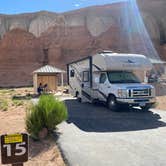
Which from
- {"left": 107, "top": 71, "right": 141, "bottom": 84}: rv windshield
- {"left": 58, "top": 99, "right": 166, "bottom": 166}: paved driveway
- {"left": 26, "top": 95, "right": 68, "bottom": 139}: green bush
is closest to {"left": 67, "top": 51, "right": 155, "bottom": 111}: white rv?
{"left": 107, "top": 71, "right": 141, "bottom": 84}: rv windshield

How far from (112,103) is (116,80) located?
1306 millimetres

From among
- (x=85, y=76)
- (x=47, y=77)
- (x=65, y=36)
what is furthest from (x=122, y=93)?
(x=65, y=36)

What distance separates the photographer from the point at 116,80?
14.6m

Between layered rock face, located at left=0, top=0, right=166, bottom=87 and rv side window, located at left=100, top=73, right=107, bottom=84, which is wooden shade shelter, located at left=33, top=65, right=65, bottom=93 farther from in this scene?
layered rock face, located at left=0, top=0, right=166, bottom=87

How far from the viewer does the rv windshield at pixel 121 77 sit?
47.8 ft

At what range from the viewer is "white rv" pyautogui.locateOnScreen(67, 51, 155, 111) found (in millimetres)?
13359

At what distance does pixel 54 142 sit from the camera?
7832 millimetres

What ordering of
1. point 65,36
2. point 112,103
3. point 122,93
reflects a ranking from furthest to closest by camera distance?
point 65,36 → point 112,103 → point 122,93

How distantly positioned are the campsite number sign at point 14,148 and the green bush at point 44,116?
15.2ft

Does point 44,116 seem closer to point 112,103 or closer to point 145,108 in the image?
point 112,103

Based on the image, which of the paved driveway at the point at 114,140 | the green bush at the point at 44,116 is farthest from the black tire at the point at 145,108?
the green bush at the point at 44,116

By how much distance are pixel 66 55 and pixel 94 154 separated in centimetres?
4425

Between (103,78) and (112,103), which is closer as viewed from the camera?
(112,103)

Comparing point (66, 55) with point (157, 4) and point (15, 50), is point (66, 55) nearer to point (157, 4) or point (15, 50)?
point (15, 50)
